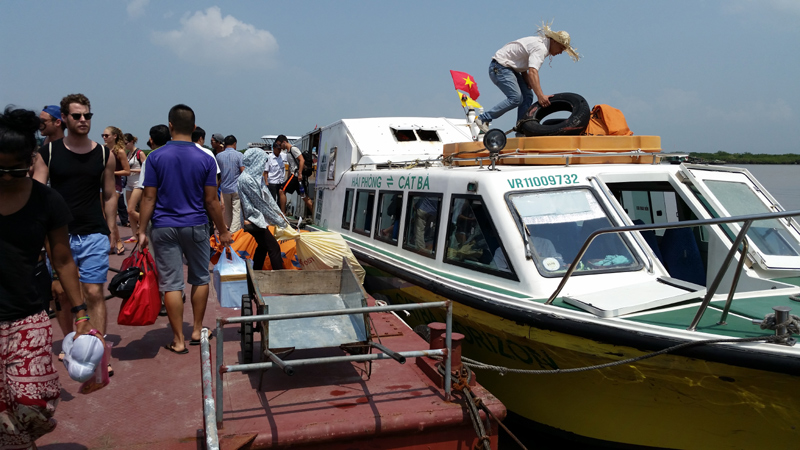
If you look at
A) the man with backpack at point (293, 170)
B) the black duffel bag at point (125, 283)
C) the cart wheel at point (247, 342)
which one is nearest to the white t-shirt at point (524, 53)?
the cart wheel at point (247, 342)

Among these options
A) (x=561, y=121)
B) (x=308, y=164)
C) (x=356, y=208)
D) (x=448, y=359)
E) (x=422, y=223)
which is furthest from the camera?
(x=308, y=164)

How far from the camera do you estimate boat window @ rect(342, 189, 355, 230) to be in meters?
7.69

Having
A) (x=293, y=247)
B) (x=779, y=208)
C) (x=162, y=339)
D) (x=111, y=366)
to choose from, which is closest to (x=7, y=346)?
(x=111, y=366)

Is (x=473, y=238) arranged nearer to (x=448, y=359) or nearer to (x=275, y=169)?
(x=448, y=359)

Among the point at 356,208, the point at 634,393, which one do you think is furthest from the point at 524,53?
the point at 634,393

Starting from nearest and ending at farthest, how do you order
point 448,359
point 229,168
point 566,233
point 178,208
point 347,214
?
point 448,359
point 178,208
point 566,233
point 229,168
point 347,214

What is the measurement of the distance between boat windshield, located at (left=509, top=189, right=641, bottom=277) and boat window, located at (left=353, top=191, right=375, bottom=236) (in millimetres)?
2748

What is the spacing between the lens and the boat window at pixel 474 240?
4438 mm

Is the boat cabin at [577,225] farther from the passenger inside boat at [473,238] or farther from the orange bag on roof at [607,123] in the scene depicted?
the orange bag on roof at [607,123]

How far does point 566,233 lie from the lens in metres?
4.43

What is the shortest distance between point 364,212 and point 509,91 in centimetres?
238

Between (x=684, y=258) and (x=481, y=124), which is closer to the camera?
(x=684, y=258)

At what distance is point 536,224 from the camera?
4.40 m

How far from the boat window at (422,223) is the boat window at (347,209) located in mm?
1970
